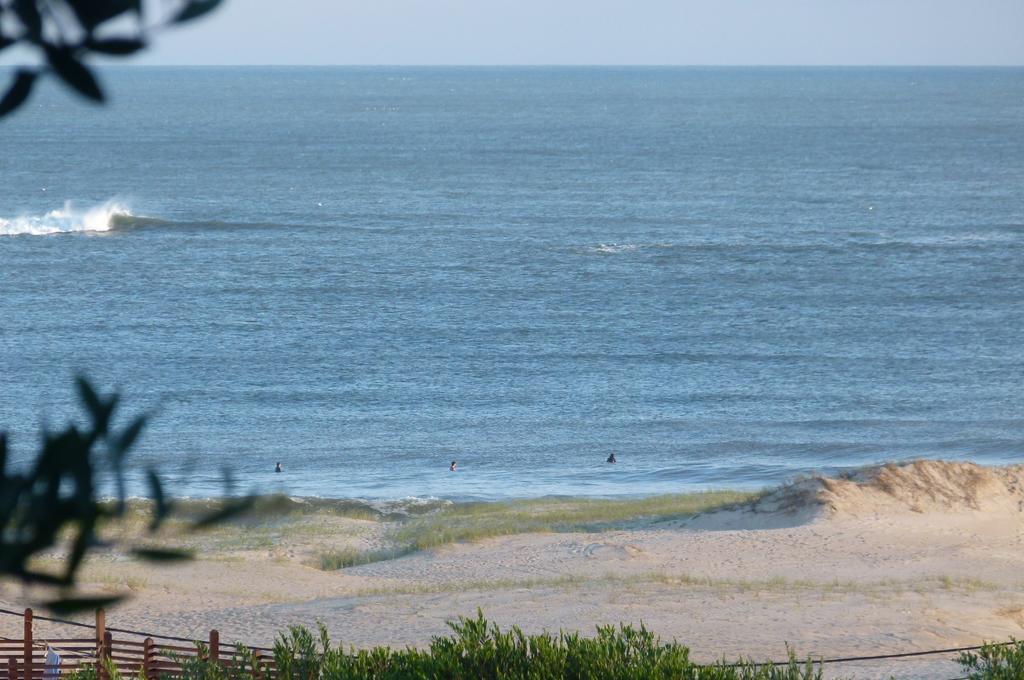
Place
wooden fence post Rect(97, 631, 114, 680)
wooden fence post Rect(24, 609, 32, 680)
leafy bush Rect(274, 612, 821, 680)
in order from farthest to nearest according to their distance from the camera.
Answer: wooden fence post Rect(24, 609, 32, 680)
wooden fence post Rect(97, 631, 114, 680)
leafy bush Rect(274, 612, 821, 680)

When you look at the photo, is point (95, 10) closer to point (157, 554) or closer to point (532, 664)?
point (157, 554)

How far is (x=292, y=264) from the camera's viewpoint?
63.2 metres

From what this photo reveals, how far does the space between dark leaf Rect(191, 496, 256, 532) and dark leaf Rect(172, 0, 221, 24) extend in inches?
43.5

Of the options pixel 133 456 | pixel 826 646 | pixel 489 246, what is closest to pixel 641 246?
pixel 489 246

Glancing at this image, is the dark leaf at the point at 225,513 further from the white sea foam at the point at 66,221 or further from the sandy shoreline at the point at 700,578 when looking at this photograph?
the white sea foam at the point at 66,221

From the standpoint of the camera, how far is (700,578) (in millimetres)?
22594

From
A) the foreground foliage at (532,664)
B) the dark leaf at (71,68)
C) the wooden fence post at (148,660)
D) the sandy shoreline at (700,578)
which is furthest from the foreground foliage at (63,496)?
the sandy shoreline at (700,578)

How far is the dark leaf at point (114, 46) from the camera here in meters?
3.08

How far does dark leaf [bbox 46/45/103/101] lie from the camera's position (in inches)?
123

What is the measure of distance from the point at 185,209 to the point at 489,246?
78.3 feet

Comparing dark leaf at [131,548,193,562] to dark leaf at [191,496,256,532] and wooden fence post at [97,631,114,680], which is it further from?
wooden fence post at [97,631,114,680]

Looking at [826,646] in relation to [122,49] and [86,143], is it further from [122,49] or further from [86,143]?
[86,143]

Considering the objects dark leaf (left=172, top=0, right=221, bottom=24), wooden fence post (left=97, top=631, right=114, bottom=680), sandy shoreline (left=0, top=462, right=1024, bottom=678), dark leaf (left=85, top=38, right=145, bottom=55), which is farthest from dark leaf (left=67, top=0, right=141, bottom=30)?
sandy shoreline (left=0, top=462, right=1024, bottom=678)

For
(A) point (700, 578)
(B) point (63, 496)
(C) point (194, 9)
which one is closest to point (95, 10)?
(C) point (194, 9)
